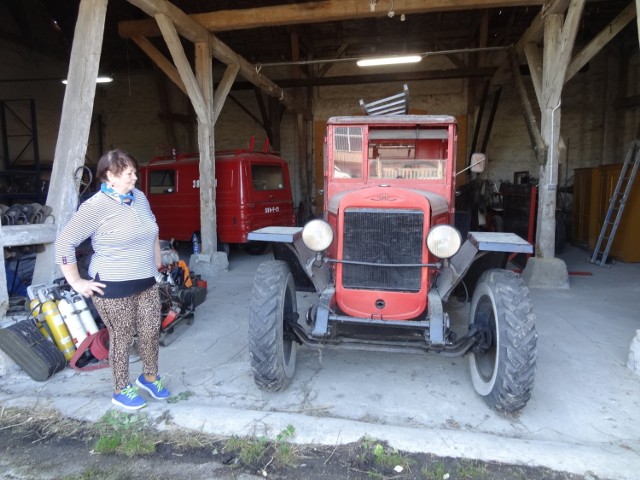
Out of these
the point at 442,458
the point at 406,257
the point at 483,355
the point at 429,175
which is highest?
the point at 429,175

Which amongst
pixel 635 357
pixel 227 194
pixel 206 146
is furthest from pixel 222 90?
pixel 635 357

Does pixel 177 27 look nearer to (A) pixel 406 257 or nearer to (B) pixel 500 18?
(A) pixel 406 257

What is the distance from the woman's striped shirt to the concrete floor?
2.90 feet

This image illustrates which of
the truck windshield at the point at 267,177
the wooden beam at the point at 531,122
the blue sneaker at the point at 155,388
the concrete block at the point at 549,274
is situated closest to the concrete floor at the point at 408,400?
the blue sneaker at the point at 155,388

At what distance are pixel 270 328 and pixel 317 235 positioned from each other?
0.67 metres

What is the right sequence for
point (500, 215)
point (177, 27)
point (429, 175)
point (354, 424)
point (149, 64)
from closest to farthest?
1. point (354, 424)
2. point (429, 175)
3. point (177, 27)
4. point (500, 215)
5. point (149, 64)

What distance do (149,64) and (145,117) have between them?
160cm

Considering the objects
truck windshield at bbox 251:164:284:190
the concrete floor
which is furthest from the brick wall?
the concrete floor

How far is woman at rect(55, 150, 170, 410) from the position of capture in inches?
88.4

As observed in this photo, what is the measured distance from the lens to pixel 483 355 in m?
2.77

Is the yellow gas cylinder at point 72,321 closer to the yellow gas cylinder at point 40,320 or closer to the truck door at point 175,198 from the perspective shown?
the yellow gas cylinder at point 40,320

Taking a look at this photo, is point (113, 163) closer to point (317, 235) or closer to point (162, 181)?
point (317, 235)

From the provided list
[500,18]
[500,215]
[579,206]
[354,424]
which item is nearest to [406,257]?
[354,424]

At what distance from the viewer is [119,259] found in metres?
2.33
